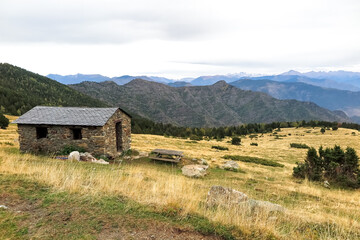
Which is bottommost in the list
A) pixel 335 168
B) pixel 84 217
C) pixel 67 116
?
pixel 335 168

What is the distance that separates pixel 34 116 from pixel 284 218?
2028 cm

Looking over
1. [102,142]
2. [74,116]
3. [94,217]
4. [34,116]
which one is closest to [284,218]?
[94,217]

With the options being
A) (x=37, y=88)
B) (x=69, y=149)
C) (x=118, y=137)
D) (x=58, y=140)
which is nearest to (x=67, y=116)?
(x=58, y=140)

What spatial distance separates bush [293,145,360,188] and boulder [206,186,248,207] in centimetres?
1296

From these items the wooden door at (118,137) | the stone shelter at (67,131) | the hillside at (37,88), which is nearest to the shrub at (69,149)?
the stone shelter at (67,131)

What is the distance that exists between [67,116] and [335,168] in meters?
22.5

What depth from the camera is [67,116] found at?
59.3 feet

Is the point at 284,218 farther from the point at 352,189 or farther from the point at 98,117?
Result: the point at 98,117

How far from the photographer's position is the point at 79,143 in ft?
56.5

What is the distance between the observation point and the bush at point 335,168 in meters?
15.0

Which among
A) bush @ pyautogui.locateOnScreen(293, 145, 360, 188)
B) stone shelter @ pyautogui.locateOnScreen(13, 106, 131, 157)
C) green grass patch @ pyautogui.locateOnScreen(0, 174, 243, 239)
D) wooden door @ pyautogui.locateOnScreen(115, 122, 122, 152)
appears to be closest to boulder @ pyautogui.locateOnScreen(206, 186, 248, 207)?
green grass patch @ pyautogui.locateOnScreen(0, 174, 243, 239)

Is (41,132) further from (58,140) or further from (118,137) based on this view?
(118,137)

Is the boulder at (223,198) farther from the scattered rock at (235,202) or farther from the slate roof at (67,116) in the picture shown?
the slate roof at (67,116)

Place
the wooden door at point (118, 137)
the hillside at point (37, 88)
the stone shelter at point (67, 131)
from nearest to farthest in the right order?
the stone shelter at point (67, 131), the wooden door at point (118, 137), the hillside at point (37, 88)
